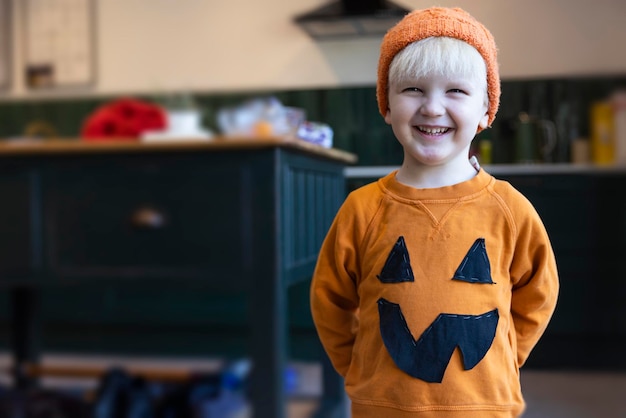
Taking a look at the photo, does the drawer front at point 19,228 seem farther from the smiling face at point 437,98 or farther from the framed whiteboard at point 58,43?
the smiling face at point 437,98

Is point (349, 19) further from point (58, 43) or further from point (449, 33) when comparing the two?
point (58, 43)

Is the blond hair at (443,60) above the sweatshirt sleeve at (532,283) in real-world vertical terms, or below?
above

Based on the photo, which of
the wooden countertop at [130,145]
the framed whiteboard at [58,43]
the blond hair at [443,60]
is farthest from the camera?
the wooden countertop at [130,145]

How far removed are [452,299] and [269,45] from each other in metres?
0.26

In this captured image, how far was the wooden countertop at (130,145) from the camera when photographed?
0.73 m

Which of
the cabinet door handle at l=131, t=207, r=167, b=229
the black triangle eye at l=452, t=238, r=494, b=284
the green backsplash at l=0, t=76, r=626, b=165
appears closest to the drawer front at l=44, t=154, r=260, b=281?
the cabinet door handle at l=131, t=207, r=167, b=229

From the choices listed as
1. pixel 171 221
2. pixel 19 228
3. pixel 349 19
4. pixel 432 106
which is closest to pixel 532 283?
pixel 432 106

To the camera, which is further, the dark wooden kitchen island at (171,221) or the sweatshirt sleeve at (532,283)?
the dark wooden kitchen island at (171,221)

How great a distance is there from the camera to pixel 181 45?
562 mm

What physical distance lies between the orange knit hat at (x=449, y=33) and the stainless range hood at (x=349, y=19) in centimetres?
4

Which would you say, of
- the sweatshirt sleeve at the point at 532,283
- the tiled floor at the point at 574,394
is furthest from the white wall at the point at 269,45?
the tiled floor at the point at 574,394

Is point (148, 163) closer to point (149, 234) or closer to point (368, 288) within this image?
point (149, 234)

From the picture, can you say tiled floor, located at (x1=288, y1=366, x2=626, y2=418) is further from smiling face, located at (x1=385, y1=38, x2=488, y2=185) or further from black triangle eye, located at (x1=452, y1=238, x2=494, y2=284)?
smiling face, located at (x1=385, y1=38, x2=488, y2=185)

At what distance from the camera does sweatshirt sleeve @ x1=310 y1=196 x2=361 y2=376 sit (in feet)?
1.71
